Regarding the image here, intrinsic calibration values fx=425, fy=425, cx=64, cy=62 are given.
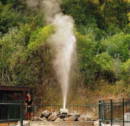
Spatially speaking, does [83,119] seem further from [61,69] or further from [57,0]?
[57,0]

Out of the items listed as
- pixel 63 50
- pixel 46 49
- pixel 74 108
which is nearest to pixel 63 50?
pixel 63 50

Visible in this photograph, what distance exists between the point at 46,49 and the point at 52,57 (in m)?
0.96

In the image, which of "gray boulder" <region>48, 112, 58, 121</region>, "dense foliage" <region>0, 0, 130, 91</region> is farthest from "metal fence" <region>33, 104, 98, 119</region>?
"gray boulder" <region>48, 112, 58, 121</region>

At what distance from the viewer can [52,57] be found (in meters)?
37.9

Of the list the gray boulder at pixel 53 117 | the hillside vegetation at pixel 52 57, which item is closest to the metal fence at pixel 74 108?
the hillside vegetation at pixel 52 57

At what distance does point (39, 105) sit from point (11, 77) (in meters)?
3.40

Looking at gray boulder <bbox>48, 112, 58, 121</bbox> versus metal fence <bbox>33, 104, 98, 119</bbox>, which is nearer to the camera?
gray boulder <bbox>48, 112, 58, 121</bbox>

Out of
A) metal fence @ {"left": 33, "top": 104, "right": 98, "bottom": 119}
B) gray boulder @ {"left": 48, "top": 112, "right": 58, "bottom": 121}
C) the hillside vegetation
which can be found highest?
the hillside vegetation

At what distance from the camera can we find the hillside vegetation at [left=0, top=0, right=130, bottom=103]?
34.8 meters

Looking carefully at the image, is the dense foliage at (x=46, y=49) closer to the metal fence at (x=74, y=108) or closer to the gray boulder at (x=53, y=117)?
the metal fence at (x=74, y=108)

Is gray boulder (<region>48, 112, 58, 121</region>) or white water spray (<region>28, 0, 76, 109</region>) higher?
white water spray (<region>28, 0, 76, 109</region>)

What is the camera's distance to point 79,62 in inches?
1463

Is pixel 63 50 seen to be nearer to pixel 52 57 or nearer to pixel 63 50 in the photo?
pixel 63 50

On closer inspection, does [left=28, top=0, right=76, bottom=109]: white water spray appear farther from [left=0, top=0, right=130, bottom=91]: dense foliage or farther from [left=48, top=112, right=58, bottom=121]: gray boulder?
[left=48, top=112, right=58, bottom=121]: gray boulder
